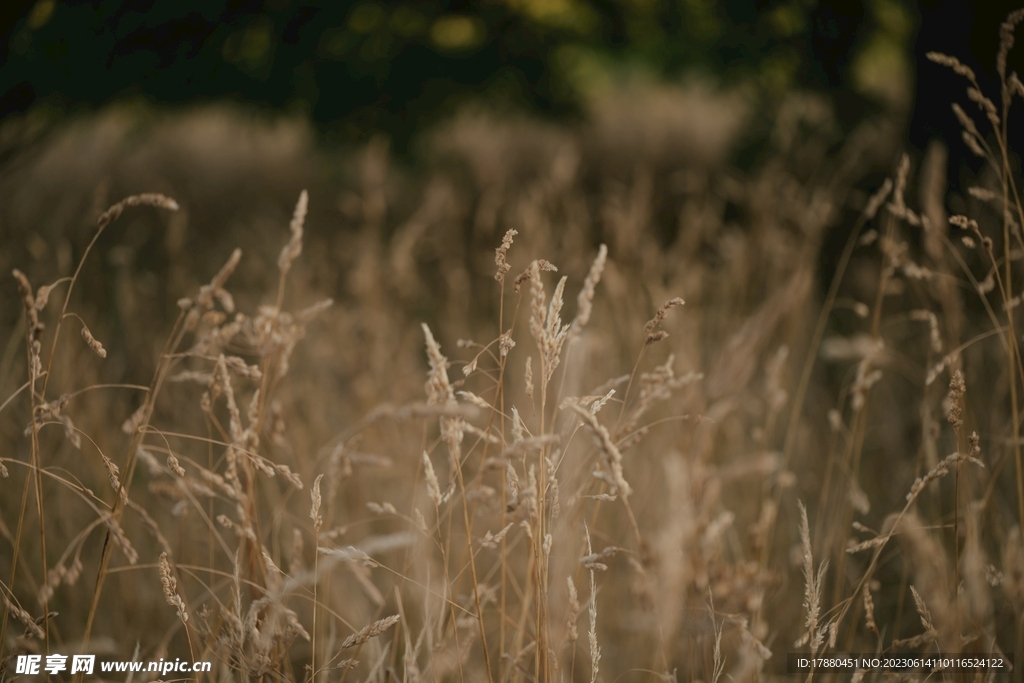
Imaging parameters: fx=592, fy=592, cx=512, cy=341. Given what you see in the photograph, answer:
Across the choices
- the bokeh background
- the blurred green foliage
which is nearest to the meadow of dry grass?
the bokeh background

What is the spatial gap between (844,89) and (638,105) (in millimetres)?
4636

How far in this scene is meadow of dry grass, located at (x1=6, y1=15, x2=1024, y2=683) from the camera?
0.72 meters

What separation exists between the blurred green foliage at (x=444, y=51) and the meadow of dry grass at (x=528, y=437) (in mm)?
329

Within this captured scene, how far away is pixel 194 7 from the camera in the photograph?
190 cm

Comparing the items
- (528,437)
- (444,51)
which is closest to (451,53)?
(444,51)

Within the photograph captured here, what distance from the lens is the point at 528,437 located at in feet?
2.99

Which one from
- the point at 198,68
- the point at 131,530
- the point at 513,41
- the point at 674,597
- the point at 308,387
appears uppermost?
the point at 513,41

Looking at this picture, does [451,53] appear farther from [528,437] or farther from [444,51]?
[528,437]

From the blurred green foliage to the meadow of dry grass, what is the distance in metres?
0.33

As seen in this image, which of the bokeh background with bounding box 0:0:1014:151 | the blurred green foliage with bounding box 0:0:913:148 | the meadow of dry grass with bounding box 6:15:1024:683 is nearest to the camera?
the meadow of dry grass with bounding box 6:15:1024:683

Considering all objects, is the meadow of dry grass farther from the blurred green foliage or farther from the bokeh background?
the blurred green foliage

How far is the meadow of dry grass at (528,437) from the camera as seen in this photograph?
0.72m

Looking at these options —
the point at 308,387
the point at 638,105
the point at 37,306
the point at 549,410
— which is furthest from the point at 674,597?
the point at 638,105

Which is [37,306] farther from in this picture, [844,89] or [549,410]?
[844,89]
